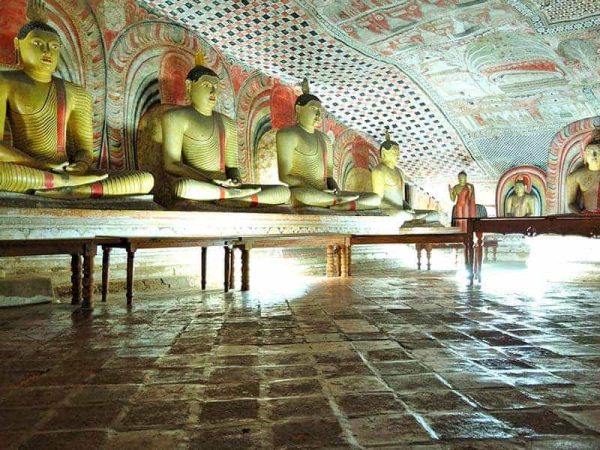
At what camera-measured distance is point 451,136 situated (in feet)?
32.5

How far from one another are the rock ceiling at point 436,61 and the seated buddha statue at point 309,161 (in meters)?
0.83

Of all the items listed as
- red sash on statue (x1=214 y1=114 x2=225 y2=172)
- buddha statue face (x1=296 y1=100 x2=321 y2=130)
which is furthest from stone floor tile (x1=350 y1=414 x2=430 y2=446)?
buddha statue face (x1=296 y1=100 x2=321 y2=130)

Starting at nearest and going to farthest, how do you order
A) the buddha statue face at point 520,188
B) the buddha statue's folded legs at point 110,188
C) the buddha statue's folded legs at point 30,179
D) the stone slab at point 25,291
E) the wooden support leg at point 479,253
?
the stone slab at point 25,291, the buddha statue's folded legs at point 30,179, the buddha statue's folded legs at point 110,188, the wooden support leg at point 479,253, the buddha statue face at point 520,188

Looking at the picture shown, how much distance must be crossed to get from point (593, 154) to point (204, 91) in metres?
6.37

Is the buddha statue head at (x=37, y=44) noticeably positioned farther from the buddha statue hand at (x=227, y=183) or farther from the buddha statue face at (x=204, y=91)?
the buddha statue hand at (x=227, y=183)

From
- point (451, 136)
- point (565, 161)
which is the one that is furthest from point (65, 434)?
point (565, 161)

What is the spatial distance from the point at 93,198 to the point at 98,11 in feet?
8.07

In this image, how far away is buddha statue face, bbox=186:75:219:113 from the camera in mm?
6531

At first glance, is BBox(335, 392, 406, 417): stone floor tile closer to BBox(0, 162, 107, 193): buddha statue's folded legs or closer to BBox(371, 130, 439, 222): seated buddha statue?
BBox(0, 162, 107, 193): buddha statue's folded legs

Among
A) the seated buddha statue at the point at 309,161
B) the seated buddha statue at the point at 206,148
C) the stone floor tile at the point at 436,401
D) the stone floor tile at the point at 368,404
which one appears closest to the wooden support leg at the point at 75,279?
the seated buddha statue at the point at 206,148

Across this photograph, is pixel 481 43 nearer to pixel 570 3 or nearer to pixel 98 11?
pixel 570 3

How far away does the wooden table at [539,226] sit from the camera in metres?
4.29

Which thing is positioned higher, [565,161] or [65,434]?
[565,161]

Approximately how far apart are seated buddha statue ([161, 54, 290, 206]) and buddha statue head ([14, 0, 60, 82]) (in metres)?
1.46
